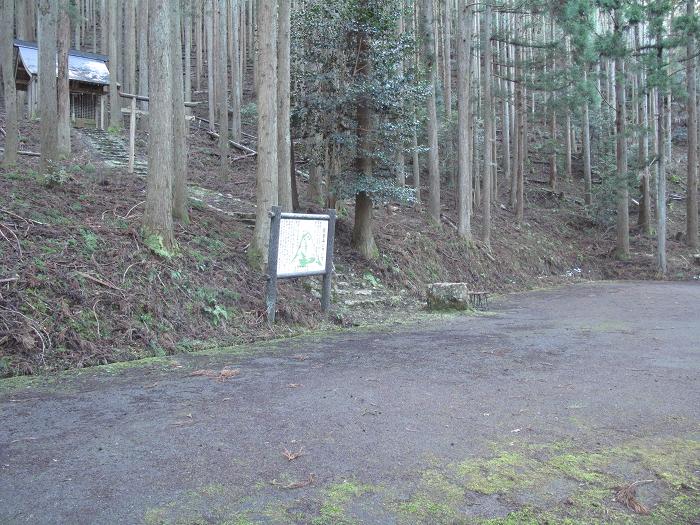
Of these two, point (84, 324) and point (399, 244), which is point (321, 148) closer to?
point (399, 244)

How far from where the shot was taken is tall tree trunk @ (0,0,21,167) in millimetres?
12656

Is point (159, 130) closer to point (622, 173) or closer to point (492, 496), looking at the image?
point (492, 496)

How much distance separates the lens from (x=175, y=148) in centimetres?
1223

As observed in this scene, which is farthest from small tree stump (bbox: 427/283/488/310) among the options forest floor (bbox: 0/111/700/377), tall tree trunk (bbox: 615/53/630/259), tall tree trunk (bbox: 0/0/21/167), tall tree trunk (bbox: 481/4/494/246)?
tall tree trunk (bbox: 615/53/630/259)

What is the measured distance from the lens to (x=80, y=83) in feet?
79.9

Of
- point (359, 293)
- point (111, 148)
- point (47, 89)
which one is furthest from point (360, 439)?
point (111, 148)

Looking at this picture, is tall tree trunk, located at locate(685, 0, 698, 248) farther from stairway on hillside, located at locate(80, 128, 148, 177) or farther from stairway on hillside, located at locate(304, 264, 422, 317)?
stairway on hillside, located at locate(80, 128, 148, 177)

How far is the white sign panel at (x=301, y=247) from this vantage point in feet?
31.1

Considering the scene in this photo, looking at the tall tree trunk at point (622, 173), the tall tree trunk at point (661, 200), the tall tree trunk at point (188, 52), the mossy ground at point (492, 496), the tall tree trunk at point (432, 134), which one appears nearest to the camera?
the mossy ground at point (492, 496)

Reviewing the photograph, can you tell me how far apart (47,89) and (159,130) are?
4104mm

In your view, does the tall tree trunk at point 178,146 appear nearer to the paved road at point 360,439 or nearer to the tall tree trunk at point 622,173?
the paved road at point 360,439

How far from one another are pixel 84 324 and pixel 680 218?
3058 centimetres

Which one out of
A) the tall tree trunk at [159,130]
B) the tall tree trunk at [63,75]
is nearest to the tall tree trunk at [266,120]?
the tall tree trunk at [159,130]

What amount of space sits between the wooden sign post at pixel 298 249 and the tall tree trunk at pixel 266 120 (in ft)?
3.58
